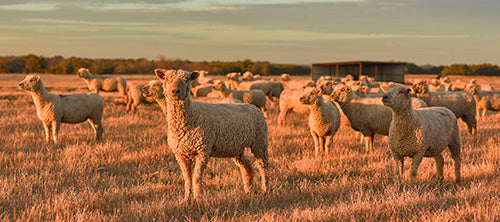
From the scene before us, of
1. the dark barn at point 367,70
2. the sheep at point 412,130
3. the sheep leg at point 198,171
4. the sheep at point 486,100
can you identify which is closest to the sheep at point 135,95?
the sheep leg at point 198,171

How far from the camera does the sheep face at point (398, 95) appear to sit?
5730mm

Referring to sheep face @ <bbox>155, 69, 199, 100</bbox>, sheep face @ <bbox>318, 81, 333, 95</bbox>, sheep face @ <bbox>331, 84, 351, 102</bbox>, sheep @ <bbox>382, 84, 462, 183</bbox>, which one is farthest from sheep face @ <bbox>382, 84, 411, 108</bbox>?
sheep face @ <bbox>318, 81, 333, 95</bbox>

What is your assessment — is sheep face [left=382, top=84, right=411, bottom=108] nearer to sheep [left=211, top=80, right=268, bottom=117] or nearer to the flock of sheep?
the flock of sheep

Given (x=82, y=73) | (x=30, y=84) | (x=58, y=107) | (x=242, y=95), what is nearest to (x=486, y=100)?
(x=242, y=95)

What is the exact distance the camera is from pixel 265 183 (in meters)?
6.00

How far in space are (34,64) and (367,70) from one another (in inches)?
2811

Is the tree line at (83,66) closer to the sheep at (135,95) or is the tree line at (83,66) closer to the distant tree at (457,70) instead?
the distant tree at (457,70)

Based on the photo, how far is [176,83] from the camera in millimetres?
4516

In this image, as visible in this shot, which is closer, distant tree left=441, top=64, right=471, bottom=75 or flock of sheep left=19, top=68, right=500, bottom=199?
flock of sheep left=19, top=68, right=500, bottom=199

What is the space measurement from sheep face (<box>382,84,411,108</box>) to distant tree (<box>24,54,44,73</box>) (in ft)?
297

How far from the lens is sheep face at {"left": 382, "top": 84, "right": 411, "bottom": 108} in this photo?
5.73 metres

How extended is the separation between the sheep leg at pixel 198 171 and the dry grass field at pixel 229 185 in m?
0.16

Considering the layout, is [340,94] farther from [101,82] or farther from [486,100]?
[101,82]

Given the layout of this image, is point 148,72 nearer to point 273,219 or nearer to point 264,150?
point 264,150
